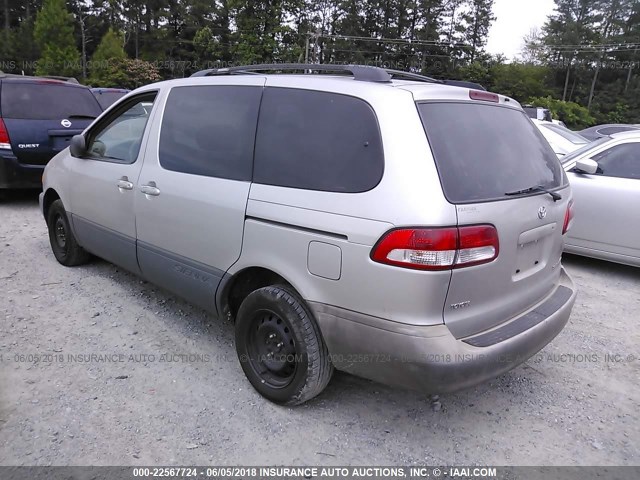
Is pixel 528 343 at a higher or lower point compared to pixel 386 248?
lower

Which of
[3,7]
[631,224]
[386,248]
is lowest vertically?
[631,224]

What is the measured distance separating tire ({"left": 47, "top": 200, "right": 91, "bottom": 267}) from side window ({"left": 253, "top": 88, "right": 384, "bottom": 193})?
276cm

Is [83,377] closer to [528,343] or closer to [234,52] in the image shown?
[528,343]

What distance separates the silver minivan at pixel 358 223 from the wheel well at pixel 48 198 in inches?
74.3

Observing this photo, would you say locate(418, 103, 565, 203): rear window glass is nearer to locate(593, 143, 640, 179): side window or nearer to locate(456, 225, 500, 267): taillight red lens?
locate(456, 225, 500, 267): taillight red lens

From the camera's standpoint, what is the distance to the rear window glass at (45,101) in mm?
6754

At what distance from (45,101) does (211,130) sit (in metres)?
5.18

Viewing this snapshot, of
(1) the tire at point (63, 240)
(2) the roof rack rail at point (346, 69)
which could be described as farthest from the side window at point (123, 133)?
(1) the tire at point (63, 240)

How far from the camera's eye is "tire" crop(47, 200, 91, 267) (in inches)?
187

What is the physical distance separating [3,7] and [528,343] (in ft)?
215

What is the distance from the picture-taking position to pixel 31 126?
6711mm

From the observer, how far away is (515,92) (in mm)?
50875

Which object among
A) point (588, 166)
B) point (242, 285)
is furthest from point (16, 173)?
point (588, 166)

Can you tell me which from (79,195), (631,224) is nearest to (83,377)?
(79,195)
